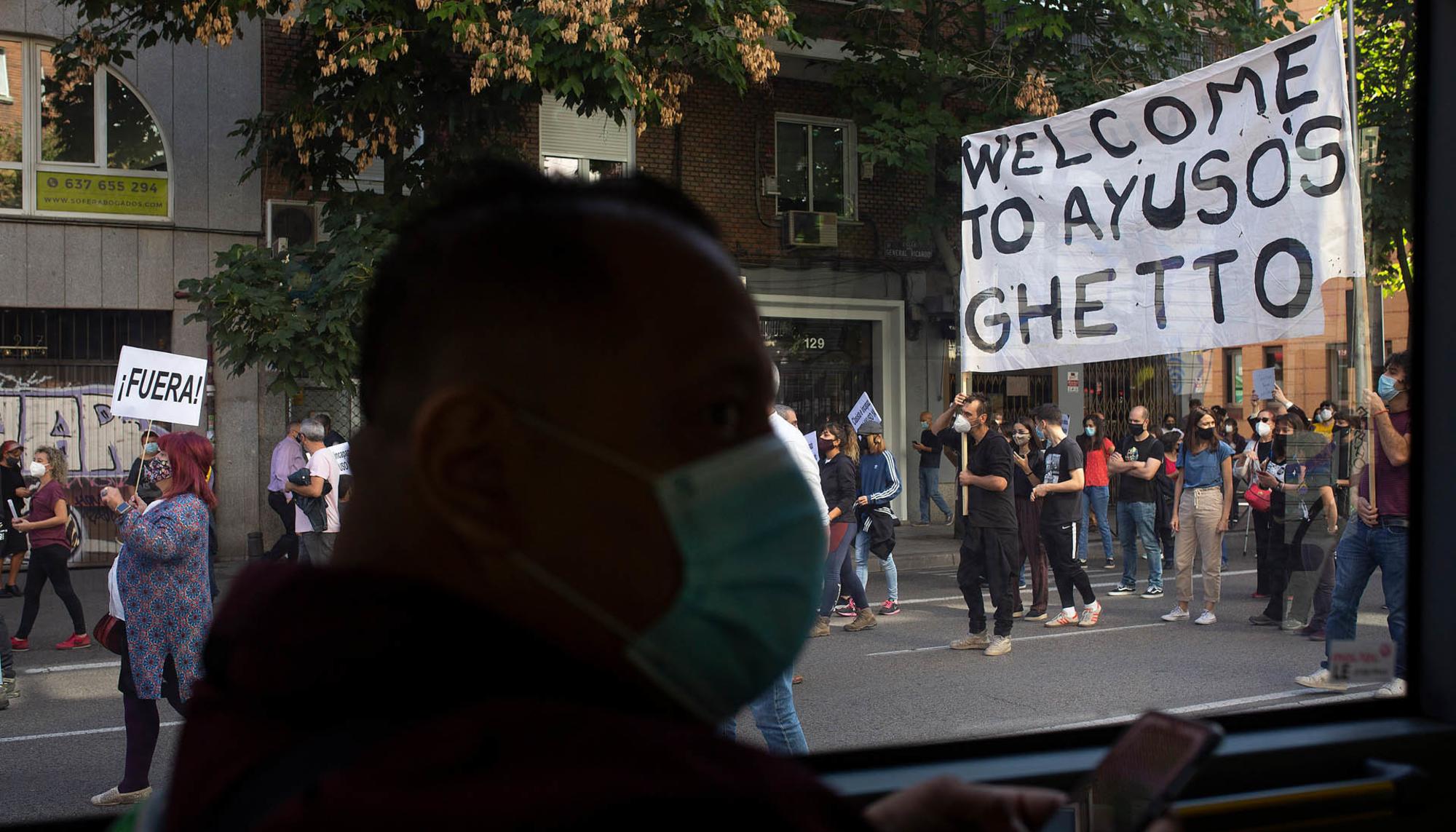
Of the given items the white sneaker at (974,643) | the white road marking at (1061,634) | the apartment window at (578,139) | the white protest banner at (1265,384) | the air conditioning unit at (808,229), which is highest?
the apartment window at (578,139)

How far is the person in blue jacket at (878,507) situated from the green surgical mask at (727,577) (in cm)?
979

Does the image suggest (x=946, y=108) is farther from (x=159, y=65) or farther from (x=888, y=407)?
(x=159, y=65)

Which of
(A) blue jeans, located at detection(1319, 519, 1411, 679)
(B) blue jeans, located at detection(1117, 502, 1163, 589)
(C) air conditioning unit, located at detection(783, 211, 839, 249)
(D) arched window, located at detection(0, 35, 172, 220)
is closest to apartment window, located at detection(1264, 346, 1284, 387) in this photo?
(B) blue jeans, located at detection(1117, 502, 1163, 589)

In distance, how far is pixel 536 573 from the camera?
0.84m

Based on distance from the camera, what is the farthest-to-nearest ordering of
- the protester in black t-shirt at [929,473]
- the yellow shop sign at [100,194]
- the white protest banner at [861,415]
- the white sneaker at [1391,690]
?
the protester in black t-shirt at [929,473], the yellow shop sign at [100,194], the white protest banner at [861,415], the white sneaker at [1391,690]

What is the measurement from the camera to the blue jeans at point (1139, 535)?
12.3 m

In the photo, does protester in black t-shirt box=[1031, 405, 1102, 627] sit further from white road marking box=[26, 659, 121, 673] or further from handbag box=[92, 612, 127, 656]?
white road marking box=[26, 659, 121, 673]

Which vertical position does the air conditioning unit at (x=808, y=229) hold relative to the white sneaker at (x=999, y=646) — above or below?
above

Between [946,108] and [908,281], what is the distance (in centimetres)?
316

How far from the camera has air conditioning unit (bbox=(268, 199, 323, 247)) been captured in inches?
582

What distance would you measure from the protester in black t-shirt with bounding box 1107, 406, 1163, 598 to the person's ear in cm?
1222

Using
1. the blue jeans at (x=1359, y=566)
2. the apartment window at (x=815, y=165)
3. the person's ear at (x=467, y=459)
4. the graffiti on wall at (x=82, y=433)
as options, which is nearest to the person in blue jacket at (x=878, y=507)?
the blue jeans at (x=1359, y=566)

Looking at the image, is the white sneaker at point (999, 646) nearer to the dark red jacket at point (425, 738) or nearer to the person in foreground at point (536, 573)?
the person in foreground at point (536, 573)

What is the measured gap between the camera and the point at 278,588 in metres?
0.83
